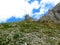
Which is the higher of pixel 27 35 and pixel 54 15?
pixel 54 15

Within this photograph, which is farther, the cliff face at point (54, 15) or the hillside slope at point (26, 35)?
the cliff face at point (54, 15)

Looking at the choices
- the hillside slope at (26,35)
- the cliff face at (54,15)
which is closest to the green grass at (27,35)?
the hillside slope at (26,35)

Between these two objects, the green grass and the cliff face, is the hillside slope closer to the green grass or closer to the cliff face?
the green grass

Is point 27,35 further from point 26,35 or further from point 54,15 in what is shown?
point 54,15

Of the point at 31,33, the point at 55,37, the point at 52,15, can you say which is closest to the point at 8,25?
the point at 31,33

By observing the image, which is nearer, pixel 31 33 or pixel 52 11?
pixel 31 33

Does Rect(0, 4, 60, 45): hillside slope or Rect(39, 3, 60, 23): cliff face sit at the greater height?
Rect(39, 3, 60, 23): cliff face

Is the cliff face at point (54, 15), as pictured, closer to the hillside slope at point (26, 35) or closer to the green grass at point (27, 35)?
the hillside slope at point (26, 35)

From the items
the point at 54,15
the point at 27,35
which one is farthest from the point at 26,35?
the point at 54,15

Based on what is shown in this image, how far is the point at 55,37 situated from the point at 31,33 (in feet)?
5.66

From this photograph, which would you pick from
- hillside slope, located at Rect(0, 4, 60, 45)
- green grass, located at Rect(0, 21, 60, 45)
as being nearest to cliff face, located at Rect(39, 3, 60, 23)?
hillside slope, located at Rect(0, 4, 60, 45)

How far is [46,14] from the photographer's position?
81.8ft

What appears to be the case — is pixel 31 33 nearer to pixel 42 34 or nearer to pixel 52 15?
pixel 42 34

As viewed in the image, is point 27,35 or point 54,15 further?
point 54,15
